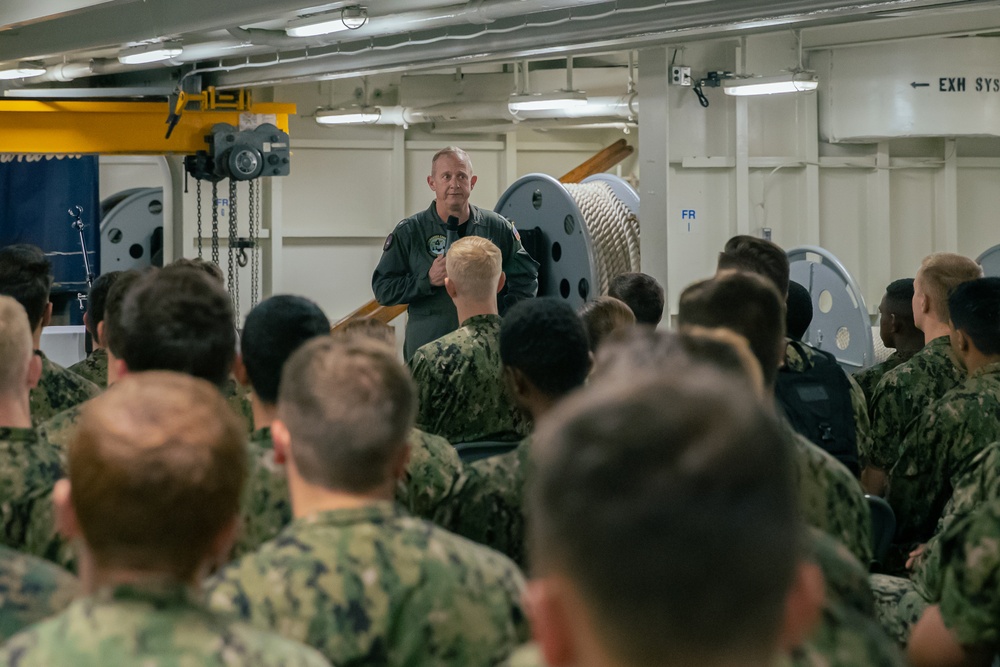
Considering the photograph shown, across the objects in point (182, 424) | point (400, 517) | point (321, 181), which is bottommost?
point (400, 517)

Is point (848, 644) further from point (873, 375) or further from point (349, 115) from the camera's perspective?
point (349, 115)

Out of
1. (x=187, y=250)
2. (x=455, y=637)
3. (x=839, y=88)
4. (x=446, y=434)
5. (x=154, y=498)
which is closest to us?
(x=154, y=498)

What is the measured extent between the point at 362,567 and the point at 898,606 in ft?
6.27

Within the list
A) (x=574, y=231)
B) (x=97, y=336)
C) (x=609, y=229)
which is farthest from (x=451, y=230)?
(x=97, y=336)

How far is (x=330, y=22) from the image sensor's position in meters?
6.60

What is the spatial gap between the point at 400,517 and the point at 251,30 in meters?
5.89

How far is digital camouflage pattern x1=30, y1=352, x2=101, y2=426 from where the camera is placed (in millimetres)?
4695

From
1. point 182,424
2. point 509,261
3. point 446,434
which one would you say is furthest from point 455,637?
point 509,261

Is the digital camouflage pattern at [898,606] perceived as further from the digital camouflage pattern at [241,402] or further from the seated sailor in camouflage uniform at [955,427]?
the digital camouflage pattern at [241,402]

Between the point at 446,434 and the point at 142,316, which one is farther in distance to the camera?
the point at 446,434

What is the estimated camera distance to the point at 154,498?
169cm

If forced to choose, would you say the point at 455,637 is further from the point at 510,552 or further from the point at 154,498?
the point at 510,552

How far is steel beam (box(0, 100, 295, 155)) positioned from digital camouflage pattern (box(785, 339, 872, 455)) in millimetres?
6038

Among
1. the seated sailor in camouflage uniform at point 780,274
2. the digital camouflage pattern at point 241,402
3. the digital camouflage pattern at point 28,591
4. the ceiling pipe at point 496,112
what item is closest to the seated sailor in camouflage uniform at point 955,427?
the seated sailor in camouflage uniform at point 780,274
